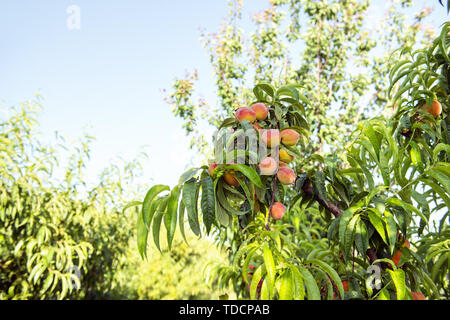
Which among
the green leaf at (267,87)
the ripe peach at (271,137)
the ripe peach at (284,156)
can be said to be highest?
the green leaf at (267,87)

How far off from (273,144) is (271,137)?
0.6 inches

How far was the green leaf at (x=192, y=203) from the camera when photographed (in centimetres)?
47

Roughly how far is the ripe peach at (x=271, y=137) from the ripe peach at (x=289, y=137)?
0.05 m

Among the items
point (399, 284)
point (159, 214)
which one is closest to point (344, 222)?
point (399, 284)

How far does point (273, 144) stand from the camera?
630 mm

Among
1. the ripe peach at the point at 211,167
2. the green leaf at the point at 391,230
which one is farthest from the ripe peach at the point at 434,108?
the ripe peach at the point at 211,167

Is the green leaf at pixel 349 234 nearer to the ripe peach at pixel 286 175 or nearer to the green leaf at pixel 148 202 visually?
the ripe peach at pixel 286 175

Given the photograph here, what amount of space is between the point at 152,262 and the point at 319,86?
313 cm

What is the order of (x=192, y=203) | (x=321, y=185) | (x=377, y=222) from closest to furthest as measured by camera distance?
(x=192, y=203) → (x=377, y=222) → (x=321, y=185)

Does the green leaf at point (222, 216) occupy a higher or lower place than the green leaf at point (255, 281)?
higher

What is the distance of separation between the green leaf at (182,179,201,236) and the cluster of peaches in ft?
0.26

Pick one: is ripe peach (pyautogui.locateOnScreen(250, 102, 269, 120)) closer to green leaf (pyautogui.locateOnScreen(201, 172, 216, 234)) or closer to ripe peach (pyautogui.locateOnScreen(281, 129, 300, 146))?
ripe peach (pyautogui.locateOnScreen(281, 129, 300, 146))

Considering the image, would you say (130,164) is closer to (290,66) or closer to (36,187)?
(36,187)

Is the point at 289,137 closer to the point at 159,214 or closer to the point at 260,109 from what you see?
the point at 260,109
